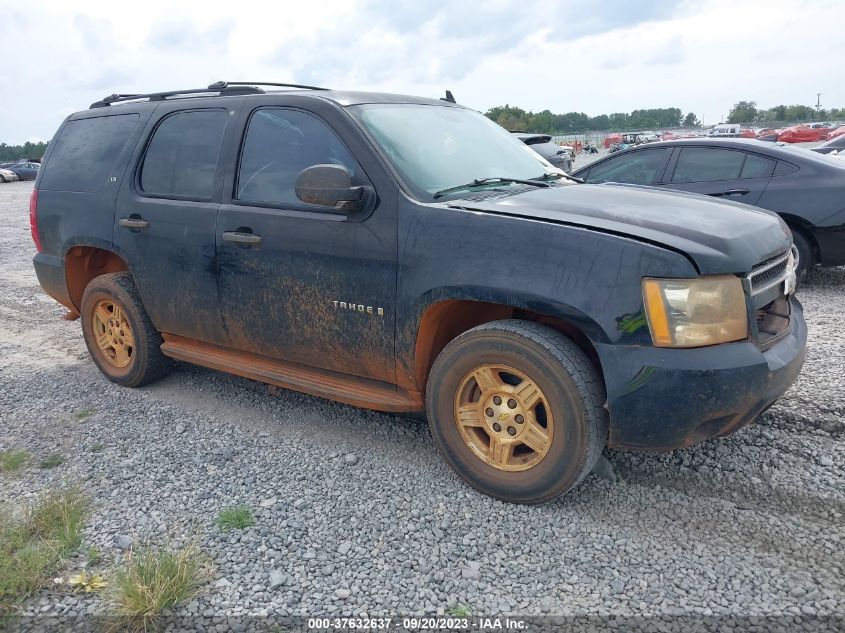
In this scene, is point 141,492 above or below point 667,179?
below

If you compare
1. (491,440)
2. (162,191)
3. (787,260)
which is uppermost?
(162,191)

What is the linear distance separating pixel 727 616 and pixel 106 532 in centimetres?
254

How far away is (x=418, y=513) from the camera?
123 inches

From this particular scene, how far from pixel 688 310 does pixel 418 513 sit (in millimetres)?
1472

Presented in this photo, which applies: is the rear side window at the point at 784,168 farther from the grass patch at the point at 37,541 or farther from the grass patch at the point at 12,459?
the grass patch at the point at 12,459

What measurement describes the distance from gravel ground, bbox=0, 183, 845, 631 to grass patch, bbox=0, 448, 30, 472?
0.20 feet

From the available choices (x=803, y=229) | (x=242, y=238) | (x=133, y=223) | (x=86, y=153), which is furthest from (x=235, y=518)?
(x=803, y=229)

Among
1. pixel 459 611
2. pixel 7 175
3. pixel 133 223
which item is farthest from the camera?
pixel 7 175

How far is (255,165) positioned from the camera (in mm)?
3895

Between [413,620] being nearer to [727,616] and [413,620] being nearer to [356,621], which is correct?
[356,621]

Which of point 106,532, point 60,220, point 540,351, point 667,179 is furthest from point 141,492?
point 667,179

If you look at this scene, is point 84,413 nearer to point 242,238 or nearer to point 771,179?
point 242,238

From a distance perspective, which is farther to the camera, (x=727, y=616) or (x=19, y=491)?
(x=19, y=491)

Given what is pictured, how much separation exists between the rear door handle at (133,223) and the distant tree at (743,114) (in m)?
Result: 98.1
